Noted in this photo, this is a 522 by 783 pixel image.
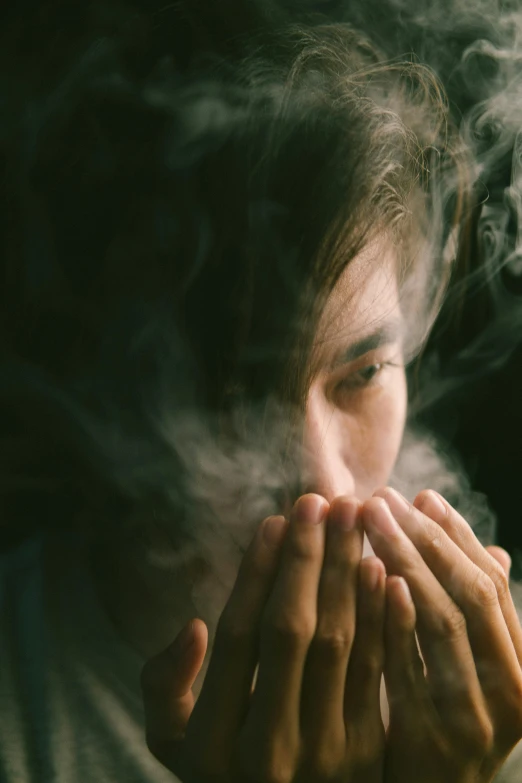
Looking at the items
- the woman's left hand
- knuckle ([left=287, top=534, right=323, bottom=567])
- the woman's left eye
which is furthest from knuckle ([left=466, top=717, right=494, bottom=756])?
the woman's left eye

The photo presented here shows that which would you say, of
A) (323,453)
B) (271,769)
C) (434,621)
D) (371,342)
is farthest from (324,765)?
(371,342)

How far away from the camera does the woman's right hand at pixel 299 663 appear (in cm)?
51

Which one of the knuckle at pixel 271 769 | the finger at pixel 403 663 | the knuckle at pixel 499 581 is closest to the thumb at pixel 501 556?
the knuckle at pixel 499 581

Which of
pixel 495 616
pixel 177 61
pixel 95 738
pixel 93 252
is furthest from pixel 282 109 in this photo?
pixel 95 738

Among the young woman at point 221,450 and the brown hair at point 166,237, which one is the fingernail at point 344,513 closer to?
the young woman at point 221,450

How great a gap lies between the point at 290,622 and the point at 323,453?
0.55 feet

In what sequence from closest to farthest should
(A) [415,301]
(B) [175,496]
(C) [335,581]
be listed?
(C) [335,581], (B) [175,496], (A) [415,301]

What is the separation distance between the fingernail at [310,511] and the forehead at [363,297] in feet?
0.47

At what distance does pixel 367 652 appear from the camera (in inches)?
20.6

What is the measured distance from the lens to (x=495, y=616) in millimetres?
551

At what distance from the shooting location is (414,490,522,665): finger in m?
0.56

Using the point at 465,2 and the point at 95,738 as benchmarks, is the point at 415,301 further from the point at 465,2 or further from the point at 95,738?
the point at 95,738

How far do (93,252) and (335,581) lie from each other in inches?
13.3

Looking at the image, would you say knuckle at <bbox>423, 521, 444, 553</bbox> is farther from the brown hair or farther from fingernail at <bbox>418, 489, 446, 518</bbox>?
the brown hair
